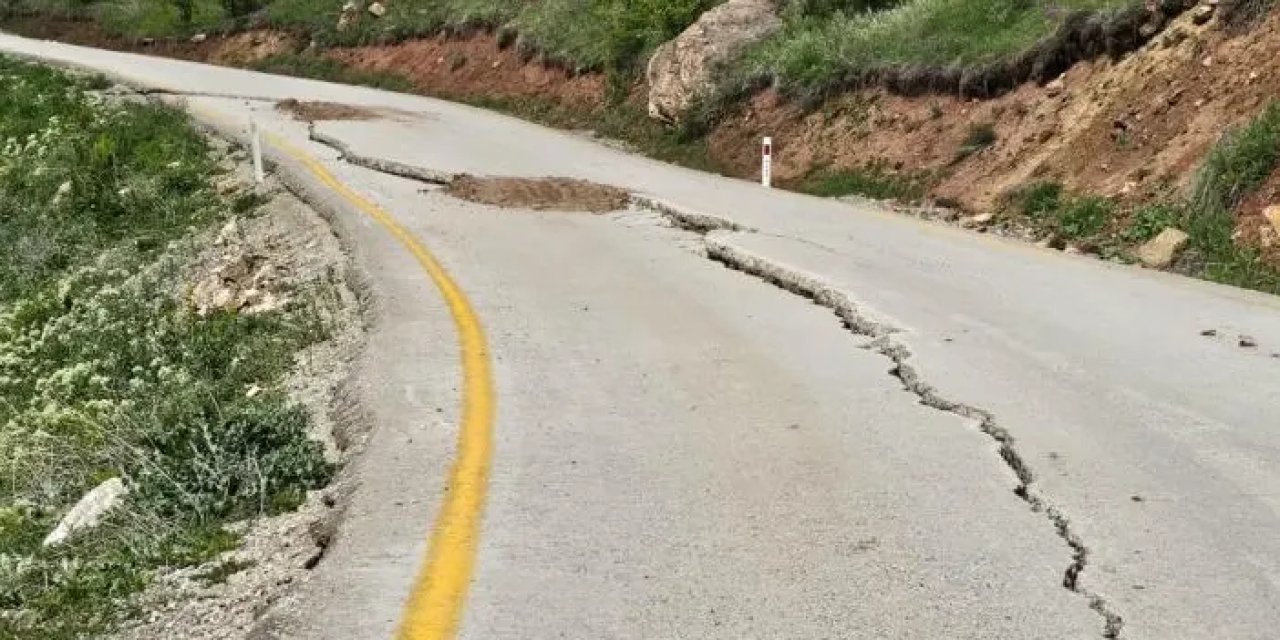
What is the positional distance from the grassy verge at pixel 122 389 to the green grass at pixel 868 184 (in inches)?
326

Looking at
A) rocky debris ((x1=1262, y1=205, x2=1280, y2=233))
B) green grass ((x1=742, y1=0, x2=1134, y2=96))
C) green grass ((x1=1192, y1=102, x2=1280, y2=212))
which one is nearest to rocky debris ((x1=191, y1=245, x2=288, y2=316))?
green grass ((x1=1192, y1=102, x2=1280, y2=212))

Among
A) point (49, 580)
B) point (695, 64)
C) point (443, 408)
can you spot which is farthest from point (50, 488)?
point (695, 64)

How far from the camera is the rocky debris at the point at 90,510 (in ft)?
20.4

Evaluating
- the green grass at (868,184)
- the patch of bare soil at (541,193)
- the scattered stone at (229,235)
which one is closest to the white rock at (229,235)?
the scattered stone at (229,235)

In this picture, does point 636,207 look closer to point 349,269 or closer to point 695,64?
point 349,269

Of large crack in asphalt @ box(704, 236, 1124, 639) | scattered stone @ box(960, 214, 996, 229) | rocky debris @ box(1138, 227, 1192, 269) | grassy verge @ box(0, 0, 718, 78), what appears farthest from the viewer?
grassy verge @ box(0, 0, 718, 78)

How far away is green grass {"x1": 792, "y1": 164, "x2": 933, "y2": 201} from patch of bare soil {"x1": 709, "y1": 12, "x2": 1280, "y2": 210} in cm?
19

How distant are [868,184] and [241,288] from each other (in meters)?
9.06

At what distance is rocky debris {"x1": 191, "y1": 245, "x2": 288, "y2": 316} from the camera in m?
12.0

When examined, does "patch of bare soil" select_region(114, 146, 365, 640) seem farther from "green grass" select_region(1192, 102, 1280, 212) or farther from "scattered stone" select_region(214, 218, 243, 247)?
"green grass" select_region(1192, 102, 1280, 212)

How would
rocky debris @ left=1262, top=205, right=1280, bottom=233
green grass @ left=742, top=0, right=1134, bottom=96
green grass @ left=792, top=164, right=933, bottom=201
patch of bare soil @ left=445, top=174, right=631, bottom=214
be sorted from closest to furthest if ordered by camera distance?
rocky debris @ left=1262, top=205, right=1280, bottom=233 < patch of bare soil @ left=445, top=174, right=631, bottom=214 < green grass @ left=792, top=164, right=933, bottom=201 < green grass @ left=742, top=0, right=1134, bottom=96

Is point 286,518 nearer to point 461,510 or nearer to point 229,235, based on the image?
point 461,510

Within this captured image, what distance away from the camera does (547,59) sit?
30.0m

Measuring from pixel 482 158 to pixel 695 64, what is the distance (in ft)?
19.1
